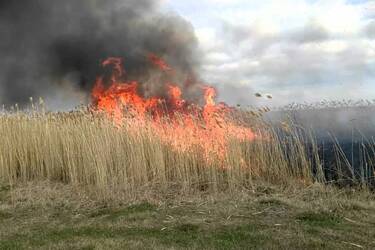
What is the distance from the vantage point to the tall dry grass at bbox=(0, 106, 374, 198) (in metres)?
7.65

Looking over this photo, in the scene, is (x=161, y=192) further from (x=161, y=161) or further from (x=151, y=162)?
(x=151, y=162)

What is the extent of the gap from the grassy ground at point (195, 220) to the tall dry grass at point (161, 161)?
45cm

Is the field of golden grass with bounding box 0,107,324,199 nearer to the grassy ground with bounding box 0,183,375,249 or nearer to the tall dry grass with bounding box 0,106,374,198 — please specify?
the tall dry grass with bounding box 0,106,374,198

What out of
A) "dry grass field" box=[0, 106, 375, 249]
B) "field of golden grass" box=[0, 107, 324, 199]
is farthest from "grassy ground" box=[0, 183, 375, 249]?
"field of golden grass" box=[0, 107, 324, 199]

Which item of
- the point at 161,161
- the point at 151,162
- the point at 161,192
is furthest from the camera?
the point at 151,162

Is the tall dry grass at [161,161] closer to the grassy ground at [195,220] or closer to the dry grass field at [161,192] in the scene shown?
the dry grass field at [161,192]

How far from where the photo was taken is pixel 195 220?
18.4 feet

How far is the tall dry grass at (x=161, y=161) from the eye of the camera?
7648 millimetres

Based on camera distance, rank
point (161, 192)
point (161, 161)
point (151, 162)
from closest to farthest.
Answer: point (161, 192), point (161, 161), point (151, 162)

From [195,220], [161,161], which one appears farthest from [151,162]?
[195,220]

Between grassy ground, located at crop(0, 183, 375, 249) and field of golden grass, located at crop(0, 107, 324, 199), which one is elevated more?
field of golden grass, located at crop(0, 107, 324, 199)

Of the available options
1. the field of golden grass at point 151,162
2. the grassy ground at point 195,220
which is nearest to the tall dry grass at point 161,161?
the field of golden grass at point 151,162

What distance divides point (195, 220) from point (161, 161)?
8.02 ft

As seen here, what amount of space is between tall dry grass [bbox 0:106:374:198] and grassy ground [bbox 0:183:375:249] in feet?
1.47
